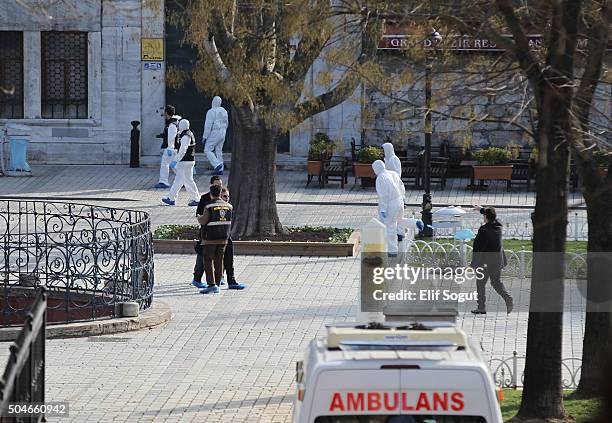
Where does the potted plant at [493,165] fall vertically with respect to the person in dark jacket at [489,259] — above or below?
above

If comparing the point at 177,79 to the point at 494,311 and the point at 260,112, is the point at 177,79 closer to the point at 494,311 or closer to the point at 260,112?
the point at 260,112

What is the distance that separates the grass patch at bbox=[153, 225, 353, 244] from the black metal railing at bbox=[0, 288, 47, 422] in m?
11.3

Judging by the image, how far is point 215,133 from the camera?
91.6 ft

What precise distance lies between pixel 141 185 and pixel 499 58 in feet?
55.8

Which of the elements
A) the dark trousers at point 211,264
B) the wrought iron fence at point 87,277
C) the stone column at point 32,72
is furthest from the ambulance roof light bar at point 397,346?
the stone column at point 32,72

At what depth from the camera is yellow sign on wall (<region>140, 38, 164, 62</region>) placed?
3059cm

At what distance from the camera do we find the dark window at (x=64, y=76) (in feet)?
101

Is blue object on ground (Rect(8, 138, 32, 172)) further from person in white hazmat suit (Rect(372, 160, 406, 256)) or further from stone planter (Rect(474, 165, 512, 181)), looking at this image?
person in white hazmat suit (Rect(372, 160, 406, 256))

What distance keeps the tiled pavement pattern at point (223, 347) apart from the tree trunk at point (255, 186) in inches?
45.5

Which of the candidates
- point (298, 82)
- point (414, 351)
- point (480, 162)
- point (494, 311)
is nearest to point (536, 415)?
point (414, 351)

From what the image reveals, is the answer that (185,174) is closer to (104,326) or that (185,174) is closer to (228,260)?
(228,260)

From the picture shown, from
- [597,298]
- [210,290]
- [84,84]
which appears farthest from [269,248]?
[84,84]

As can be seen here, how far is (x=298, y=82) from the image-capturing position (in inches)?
778

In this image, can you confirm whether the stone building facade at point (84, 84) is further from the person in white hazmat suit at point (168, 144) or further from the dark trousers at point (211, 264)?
the dark trousers at point (211, 264)
